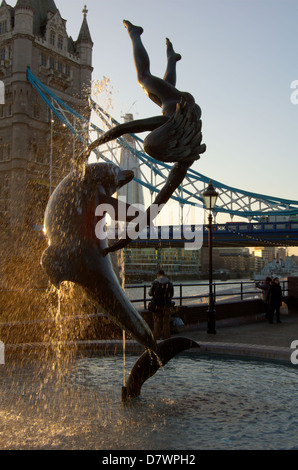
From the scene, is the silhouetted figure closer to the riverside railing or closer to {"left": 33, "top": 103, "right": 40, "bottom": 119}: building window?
the riverside railing

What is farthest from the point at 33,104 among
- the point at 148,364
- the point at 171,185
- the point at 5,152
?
the point at 148,364

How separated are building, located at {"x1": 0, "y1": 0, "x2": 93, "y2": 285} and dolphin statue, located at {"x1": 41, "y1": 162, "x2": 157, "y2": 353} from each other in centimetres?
3254

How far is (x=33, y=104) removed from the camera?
45.0 meters

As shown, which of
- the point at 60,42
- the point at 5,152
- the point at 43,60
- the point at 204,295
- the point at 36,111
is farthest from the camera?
the point at 60,42

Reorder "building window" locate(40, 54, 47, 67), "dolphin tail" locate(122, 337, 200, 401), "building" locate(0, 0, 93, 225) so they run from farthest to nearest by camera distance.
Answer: "building window" locate(40, 54, 47, 67) → "building" locate(0, 0, 93, 225) → "dolphin tail" locate(122, 337, 200, 401)

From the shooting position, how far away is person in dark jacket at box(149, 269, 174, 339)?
25.3 ft

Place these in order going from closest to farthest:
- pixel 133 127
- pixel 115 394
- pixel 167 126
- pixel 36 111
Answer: pixel 167 126 → pixel 133 127 → pixel 115 394 → pixel 36 111

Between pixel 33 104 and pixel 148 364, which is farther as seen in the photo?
pixel 33 104

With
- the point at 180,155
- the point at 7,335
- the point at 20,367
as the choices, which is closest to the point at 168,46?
the point at 180,155

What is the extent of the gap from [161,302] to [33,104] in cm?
4103

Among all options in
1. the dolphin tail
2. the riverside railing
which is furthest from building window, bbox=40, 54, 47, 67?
the dolphin tail

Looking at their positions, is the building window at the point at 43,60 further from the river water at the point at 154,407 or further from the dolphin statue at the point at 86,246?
the dolphin statue at the point at 86,246

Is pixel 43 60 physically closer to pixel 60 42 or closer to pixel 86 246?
pixel 60 42
